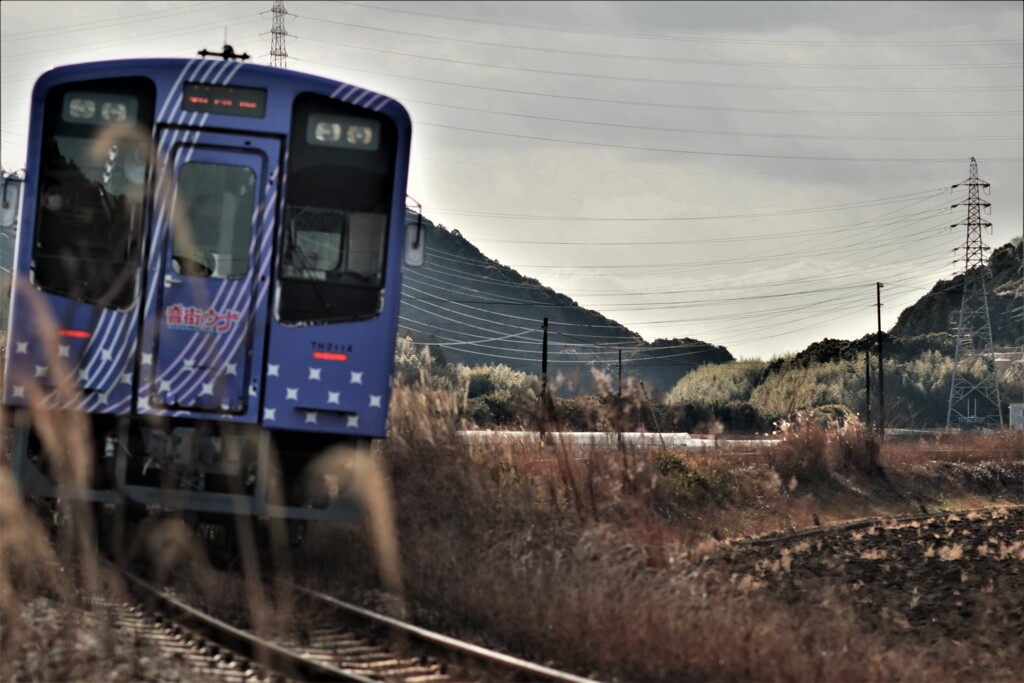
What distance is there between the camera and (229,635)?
28.4 ft

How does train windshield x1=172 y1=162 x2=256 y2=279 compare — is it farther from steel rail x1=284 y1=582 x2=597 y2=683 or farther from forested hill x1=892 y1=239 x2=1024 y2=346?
forested hill x1=892 y1=239 x2=1024 y2=346

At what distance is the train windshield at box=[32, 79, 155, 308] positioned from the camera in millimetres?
11172

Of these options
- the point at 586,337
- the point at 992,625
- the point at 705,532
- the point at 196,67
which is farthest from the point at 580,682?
the point at 586,337

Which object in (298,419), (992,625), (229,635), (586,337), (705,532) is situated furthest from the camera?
(586,337)

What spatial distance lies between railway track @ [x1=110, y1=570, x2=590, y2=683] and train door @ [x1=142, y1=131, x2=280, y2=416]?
1.97m

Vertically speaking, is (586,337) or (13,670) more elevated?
(586,337)

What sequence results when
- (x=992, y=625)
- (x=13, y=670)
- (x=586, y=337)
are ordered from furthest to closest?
(x=586, y=337) < (x=992, y=625) < (x=13, y=670)

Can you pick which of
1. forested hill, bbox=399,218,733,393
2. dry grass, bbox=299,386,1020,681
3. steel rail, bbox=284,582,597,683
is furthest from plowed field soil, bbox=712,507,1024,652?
forested hill, bbox=399,218,733,393

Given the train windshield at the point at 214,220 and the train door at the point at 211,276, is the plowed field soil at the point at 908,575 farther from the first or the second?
the train windshield at the point at 214,220

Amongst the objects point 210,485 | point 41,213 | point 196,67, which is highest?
point 196,67

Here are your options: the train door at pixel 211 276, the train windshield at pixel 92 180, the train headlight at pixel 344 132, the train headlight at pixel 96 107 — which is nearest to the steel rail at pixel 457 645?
the train door at pixel 211 276

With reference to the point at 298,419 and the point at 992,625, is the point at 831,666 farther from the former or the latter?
the point at 992,625

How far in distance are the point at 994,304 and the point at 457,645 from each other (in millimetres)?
94517

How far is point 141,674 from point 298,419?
3.70m
